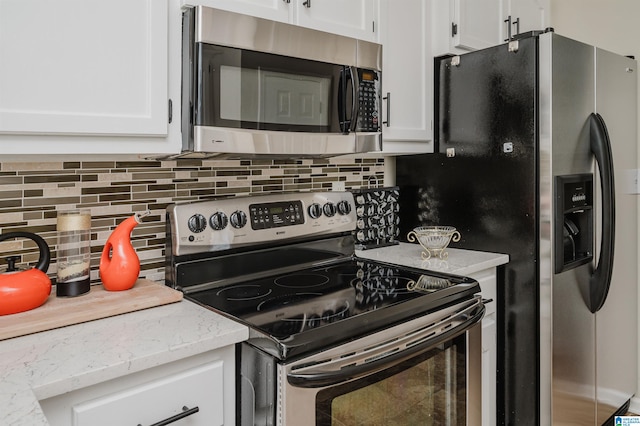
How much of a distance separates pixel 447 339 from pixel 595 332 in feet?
3.28

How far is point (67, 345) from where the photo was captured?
108cm

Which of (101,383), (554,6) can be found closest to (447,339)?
(101,383)

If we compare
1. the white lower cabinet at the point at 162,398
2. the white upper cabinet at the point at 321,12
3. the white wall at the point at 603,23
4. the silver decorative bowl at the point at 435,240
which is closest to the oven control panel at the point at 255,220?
the silver decorative bowl at the point at 435,240

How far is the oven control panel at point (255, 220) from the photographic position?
1540 mm

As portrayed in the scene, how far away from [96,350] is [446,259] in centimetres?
133

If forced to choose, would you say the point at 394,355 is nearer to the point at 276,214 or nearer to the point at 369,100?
the point at 276,214

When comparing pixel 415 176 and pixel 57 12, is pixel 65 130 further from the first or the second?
pixel 415 176

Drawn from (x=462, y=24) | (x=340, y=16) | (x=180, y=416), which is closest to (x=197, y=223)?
(x=180, y=416)

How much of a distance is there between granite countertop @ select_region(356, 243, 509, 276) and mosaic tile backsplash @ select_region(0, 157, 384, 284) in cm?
46

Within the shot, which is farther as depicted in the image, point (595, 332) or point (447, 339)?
point (595, 332)

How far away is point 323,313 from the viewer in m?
1.31

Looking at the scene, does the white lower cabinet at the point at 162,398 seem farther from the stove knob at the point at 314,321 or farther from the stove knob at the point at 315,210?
the stove knob at the point at 315,210

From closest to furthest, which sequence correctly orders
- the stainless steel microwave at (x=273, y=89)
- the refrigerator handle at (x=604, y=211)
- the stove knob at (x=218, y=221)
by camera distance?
the stainless steel microwave at (x=273, y=89) < the stove knob at (x=218, y=221) < the refrigerator handle at (x=604, y=211)

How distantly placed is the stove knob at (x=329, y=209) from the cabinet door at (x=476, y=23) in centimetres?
91
